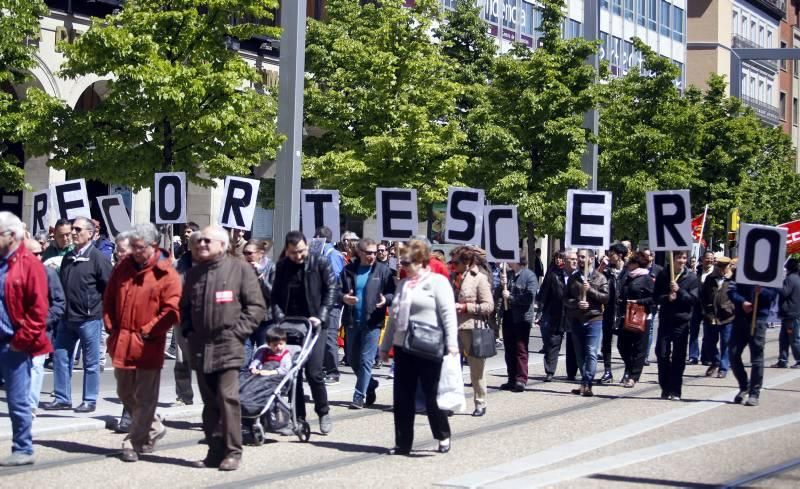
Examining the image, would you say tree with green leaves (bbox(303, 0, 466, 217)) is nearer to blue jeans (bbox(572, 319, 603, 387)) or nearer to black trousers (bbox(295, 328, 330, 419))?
blue jeans (bbox(572, 319, 603, 387))

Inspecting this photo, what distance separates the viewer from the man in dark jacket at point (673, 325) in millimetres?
15750

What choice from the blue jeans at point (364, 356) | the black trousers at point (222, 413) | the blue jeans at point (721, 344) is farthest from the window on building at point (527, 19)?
the black trousers at point (222, 413)

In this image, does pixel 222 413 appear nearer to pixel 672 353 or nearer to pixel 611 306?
pixel 672 353

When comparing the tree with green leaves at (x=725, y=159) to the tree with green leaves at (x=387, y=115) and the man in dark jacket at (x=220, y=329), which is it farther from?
the man in dark jacket at (x=220, y=329)

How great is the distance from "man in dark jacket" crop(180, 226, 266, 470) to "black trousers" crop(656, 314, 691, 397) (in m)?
6.67

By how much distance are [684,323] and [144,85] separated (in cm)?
1167

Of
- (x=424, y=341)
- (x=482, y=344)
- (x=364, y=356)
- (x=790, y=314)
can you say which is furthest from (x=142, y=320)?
(x=790, y=314)

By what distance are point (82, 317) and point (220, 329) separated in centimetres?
374

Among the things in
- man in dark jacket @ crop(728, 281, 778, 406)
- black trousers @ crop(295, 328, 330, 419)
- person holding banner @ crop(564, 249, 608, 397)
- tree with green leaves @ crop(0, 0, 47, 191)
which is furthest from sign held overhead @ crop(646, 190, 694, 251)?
tree with green leaves @ crop(0, 0, 47, 191)

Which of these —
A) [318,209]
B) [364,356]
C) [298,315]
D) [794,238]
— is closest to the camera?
[298,315]

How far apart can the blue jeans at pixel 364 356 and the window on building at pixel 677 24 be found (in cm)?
6301

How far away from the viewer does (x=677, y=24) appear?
7562cm

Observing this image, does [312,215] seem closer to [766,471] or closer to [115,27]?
[115,27]

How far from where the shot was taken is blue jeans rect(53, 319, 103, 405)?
13328 mm
